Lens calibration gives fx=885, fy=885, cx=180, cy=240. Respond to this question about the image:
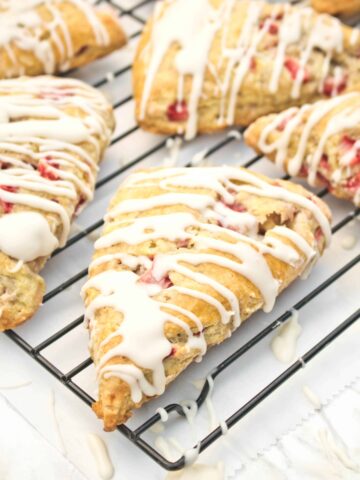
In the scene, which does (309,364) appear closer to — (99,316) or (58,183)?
(99,316)

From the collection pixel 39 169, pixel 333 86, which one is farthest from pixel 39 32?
pixel 333 86

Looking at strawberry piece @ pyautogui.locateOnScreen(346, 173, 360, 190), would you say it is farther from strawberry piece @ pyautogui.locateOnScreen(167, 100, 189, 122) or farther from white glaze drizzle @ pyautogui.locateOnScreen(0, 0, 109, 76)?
white glaze drizzle @ pyautogui.locateOnScreen(0, 0, 109, 76)

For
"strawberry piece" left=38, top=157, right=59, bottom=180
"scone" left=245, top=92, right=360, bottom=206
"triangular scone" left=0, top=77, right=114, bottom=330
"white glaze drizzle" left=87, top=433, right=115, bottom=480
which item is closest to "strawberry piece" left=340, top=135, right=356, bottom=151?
Answer: "scone" left=245, top=92, right=360, bottom=206

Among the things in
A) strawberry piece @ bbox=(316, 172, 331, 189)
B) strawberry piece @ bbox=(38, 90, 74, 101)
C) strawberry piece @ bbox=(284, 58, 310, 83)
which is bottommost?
strawberry piece @ bbox=(316, 172, 331, 189)

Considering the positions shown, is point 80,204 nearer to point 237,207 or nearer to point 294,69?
point 237,207

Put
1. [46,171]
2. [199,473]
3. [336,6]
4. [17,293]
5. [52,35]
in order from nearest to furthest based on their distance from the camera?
1. [199,473]
2. [17,293]
3. [46,171]
4. [52,35]
5. [336,6]

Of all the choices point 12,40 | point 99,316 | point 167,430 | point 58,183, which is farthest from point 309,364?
point 12,40
